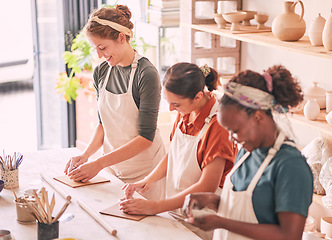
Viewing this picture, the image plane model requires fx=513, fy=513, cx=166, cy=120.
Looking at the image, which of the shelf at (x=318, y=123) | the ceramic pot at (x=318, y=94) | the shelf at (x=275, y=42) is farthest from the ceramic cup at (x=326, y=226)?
the shelf at (x=275, y=42)

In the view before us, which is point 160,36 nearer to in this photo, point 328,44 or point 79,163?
point 328,44

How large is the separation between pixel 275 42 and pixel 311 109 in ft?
1.55

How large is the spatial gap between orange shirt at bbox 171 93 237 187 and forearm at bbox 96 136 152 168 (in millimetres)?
391

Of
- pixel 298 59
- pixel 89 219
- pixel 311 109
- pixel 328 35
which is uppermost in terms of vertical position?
pixel 328 35

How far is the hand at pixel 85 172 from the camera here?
241 cm

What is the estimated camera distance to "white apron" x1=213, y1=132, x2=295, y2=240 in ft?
5.44

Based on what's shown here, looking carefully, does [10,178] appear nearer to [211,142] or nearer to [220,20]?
[211,142]

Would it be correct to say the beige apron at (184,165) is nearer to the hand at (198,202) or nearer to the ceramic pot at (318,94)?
the hand at (198,202)

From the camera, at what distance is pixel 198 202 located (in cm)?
177

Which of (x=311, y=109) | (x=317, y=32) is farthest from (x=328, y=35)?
(x=311, y=109)

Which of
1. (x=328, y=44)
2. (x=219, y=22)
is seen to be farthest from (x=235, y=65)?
(x=328, y=44)

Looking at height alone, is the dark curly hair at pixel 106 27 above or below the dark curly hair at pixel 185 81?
above

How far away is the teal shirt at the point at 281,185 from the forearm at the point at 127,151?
2.96 ft

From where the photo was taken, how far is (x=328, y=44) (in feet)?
9.41
